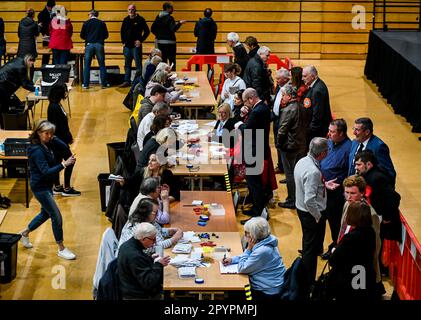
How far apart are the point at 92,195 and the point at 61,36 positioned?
21.8 feet

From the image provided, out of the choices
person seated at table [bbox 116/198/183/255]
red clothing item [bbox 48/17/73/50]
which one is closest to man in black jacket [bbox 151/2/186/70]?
red clothing item [bbox 48/17/73/50]

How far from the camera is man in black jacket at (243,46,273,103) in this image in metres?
12.6

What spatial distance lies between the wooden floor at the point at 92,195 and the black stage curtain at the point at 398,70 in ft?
0.72

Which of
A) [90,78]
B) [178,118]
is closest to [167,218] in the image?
[178,118]

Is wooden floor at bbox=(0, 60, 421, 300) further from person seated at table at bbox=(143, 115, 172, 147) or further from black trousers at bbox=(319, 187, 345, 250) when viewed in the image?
person seated at table at bbox=(143, 115, 172, 147)

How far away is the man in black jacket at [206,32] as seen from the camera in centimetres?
1672

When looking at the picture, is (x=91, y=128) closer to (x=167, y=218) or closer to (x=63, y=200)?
(x=63, y=200)

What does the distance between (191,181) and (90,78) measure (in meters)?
8.39

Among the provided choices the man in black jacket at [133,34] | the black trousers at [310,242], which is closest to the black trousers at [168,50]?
the man in black jacket at [133,34]

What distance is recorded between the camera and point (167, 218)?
7910 mm

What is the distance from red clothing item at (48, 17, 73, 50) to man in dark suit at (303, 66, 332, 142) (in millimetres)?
7385

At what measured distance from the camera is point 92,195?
10.8 metres

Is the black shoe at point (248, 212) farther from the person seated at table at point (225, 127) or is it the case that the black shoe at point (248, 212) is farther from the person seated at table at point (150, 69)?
the person seated at table at point (150, 69)

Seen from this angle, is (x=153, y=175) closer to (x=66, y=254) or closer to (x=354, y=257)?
(x=66, y=254)
